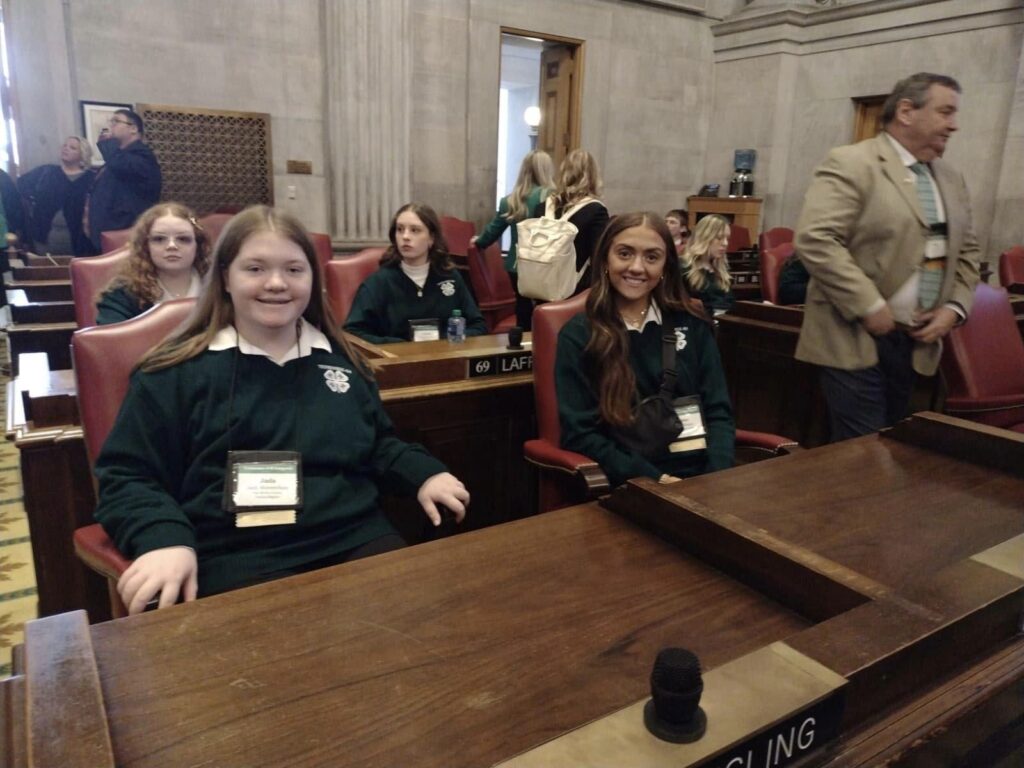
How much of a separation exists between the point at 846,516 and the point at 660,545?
40 cm

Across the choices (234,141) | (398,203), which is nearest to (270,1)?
(234,141)

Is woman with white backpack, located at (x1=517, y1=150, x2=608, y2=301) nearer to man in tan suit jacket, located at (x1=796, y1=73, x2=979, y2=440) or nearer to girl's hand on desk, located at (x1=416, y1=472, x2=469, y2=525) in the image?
man in tan suit jacket, located at (x1=796, y1=73, x2=979, y2=440)

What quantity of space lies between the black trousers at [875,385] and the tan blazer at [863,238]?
4 cm

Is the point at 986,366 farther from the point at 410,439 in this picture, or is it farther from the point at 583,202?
the point at 410,439

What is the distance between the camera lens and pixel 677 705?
2.16ft

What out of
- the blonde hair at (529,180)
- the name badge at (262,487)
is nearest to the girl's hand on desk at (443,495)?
the name badge at (262,487)

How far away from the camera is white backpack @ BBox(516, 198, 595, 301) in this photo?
383 cm

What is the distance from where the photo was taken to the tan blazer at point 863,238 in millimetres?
2434

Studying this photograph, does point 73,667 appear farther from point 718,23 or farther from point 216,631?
point 718,23

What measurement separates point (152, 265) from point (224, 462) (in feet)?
4.84

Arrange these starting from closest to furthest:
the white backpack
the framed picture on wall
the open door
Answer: the white backpack
the framed picture on wall
the open door

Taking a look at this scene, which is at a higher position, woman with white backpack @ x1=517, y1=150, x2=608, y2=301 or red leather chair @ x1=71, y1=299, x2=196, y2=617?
woman with white backpack @ x1=517, y1=150, x2=608, y2=301

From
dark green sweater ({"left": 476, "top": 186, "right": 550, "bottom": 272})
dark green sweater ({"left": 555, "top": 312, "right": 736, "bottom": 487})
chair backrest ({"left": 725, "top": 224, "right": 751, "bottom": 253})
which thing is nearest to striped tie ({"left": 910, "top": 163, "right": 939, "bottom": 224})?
dark green sweater ({"left": 555, "top": 312, "right": 736, "bottom": 487})

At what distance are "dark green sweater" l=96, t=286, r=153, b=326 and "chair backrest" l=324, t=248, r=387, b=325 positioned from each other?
3.41 feet
